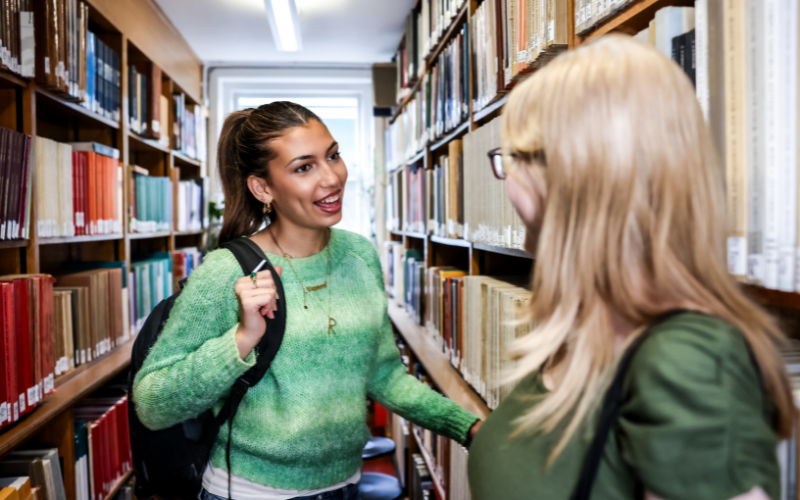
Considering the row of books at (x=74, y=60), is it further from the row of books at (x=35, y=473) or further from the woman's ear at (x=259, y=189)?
the row of books at (x=35, y=473)

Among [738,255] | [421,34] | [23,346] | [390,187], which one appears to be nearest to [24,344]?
[23,346]

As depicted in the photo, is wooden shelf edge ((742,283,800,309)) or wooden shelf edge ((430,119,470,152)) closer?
wooden shelf edge ((742,283,800,309))

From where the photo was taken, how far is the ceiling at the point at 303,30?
3473 mm

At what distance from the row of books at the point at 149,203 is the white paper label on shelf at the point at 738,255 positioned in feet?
9.45

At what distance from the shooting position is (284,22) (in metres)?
3.25

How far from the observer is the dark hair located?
4.46 feet

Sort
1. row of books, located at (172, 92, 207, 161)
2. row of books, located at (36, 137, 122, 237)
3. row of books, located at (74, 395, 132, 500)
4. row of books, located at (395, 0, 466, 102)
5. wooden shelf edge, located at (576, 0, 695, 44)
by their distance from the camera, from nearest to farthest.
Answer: wooden shelf edge, located at (576, 0, 695, 44), row of books, located at (36, 137, 122, 237), row of books, located at (74, 395, 132, 500), row of books, located at (395, 0, 466, 102), row of books, located at (172, 92, 207, 161)

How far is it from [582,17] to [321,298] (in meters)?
0.81

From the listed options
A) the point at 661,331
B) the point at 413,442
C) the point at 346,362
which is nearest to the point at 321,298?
the point at 346,362

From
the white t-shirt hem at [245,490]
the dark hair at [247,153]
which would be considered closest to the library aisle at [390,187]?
the dark hair at [247,153]

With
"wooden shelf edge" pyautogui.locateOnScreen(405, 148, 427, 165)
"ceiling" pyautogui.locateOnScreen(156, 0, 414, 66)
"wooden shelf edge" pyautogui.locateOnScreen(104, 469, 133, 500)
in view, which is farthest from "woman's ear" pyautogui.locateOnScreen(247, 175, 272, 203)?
"ceiling" pyautogui.locateOnScreen(156, 0, 414, 66)

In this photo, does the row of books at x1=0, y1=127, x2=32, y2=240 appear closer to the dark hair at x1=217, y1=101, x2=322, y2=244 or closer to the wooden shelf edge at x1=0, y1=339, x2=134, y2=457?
the wooden shelf edge at x1=0, y1=339, x2=134, y2=457

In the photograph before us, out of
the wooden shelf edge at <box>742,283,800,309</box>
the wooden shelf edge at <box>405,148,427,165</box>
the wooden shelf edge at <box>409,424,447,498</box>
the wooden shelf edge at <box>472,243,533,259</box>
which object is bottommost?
the wooden shelf edge at <box>409,424,447,498</box>

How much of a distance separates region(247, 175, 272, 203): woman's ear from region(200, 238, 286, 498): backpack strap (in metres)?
0.20
